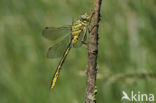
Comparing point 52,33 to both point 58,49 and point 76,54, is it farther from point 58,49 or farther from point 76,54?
point 76,54

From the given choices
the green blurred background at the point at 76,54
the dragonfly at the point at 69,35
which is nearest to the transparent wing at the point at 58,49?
the dragonfly at the point at 69,35

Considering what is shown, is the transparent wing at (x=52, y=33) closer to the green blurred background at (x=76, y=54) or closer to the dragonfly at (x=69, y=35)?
the dragonfly at (x=69, y=35)

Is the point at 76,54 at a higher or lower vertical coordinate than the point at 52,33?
lower

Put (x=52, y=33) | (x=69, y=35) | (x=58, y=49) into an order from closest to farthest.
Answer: (x=69, y=35), (x=58, y=49), (x=52, y=33)

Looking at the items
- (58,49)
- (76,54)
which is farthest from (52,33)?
(76,54)

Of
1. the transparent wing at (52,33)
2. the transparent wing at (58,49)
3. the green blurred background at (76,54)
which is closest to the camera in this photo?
the transparent wing at (58,49)

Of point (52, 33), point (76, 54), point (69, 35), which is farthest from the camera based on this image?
point (76, 54)

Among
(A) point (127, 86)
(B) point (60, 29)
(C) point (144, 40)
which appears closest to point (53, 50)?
(B) point (60, 29)

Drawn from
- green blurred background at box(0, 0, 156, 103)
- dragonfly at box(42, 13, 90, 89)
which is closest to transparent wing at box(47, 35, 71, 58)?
dragonfly at box(42, 13, 90, 89)

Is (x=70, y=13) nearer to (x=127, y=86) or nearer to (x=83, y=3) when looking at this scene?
(x=83, y=3)
